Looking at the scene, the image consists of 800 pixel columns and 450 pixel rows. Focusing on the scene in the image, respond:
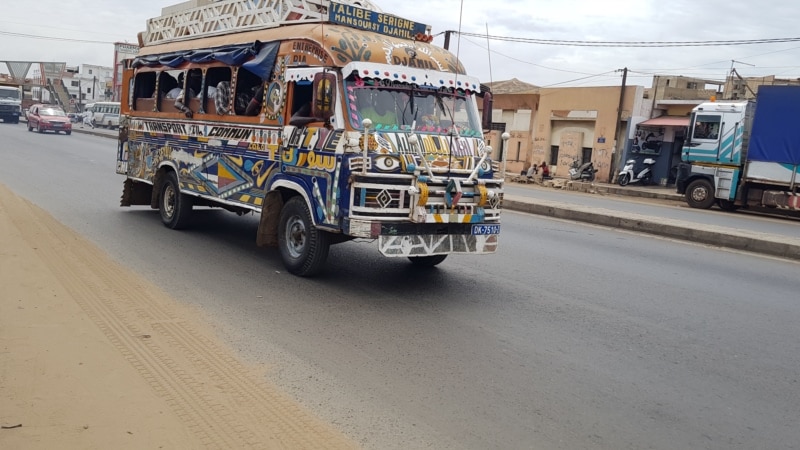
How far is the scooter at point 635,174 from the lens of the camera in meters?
28.8

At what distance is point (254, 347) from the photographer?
5.27 m

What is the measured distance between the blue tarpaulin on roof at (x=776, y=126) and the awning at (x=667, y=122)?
9.28m

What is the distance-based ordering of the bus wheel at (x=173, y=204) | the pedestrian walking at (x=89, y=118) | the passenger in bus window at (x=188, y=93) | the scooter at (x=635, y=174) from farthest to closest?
the pedestrian walking at (x=89, y=118) < the scooter at (x=635, y=174) < the bus wheel at (x=173, y=204) < the passenger in bus window at (x=188, y=93)

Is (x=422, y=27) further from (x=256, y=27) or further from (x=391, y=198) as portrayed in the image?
(x=391, y=198)

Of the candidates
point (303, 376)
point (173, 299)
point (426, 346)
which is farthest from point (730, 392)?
point (173, 299)

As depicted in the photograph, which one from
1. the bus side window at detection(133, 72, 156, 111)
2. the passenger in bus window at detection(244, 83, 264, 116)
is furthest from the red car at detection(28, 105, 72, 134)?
the passenger in bus window at detection(244, 83, 264, 116)

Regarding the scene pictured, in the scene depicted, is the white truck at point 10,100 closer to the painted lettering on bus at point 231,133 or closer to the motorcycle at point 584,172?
the motorcycle at point 584,172

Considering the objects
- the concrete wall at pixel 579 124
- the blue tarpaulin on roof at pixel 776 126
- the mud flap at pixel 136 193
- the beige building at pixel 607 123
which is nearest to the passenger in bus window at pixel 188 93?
the mud flap at pixel 136 193

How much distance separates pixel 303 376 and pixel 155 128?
725 centimetres

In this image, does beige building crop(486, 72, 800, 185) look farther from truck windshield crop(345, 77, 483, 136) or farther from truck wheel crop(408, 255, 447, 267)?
truck windshield crop(345, 77, 483, 136)

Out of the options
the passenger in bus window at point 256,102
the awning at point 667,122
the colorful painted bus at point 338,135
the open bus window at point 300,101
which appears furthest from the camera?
the awning at point 667,122

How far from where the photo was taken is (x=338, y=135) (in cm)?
679

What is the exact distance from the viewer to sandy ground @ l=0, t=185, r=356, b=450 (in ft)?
12.2

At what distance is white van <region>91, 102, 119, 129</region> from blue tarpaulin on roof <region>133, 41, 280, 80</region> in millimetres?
44736
